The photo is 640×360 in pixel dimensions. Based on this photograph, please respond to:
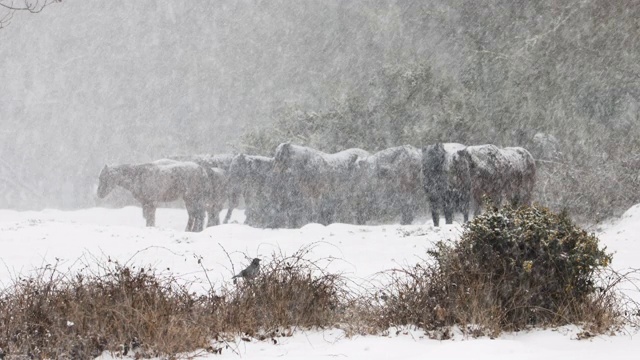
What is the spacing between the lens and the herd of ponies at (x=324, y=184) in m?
20.2

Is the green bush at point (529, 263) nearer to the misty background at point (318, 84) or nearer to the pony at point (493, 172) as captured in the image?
the misty background at point (318, 84)

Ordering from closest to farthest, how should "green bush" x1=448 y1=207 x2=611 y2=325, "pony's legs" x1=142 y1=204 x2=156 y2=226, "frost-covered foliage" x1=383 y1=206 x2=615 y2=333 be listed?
"frost-covered foliage" x1=383 y1=206 x2=615 y2=333 < "green bush" x1=448 y1=207 x2=611 y2=325 < "pony's legs" x1=142 y1=204 x2=156 y2=226

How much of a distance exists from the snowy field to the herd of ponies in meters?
3.28

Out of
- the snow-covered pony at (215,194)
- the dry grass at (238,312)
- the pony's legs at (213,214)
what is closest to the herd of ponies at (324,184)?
the snow-covered pony at (215,194)

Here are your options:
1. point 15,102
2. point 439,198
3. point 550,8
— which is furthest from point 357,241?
point 15,102

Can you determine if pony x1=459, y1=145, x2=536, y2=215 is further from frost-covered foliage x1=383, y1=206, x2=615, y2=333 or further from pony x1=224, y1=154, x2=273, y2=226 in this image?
frost-covered foliage x1=383, y1=206, x2=615, y2=333

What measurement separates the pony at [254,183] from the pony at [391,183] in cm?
291

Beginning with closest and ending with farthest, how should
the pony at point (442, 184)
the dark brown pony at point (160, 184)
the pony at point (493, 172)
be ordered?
the pony at point (493, 172), the pony at point (442, 184), the dark brown pony at point (160, 184)

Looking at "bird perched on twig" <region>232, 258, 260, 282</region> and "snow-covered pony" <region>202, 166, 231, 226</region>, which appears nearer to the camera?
"bird perched on twig" <region>232, 258, 260, 282</region>

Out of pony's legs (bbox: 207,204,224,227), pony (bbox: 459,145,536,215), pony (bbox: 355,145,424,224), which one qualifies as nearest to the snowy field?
pony (bbox: 459,145,536,215)

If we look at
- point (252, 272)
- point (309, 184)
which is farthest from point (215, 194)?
point (252, 272)

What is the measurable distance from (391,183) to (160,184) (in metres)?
7.65

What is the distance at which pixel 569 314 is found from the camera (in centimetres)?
744

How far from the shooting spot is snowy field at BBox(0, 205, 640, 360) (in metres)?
6.55
